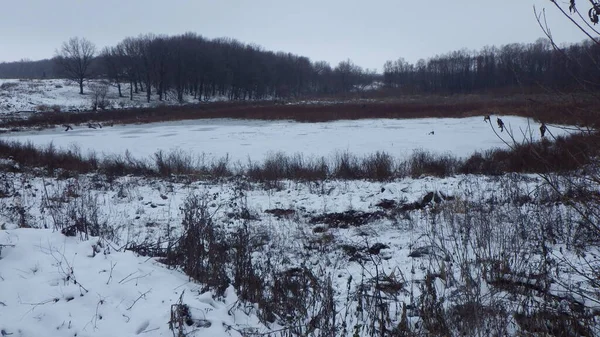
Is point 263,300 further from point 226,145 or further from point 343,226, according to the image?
point 226,145

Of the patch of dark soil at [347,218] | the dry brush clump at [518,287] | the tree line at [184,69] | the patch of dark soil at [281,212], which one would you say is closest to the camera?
the dry brush clump at [518,287]

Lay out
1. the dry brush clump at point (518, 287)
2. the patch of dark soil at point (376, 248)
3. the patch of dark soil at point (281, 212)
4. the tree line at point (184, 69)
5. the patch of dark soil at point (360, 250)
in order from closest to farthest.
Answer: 1. the dry brush clump at point (518, 287)
2. the patch of dark soil at point (360, 250)
3. the patch of dark soil at point (376, 248)
4. the patch of dark soil at point (281, 212)
5. the tree line at point (184, 69)

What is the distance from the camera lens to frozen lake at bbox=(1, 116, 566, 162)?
715 inches

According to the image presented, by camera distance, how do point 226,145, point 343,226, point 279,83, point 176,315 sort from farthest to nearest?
point 279,83 < point 226,145 < point 343,226 < point 176,315

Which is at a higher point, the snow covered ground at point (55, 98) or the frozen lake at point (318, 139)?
the snow covered ground at point (55, 98)

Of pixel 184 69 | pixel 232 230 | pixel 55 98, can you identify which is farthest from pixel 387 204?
pixel 184 69

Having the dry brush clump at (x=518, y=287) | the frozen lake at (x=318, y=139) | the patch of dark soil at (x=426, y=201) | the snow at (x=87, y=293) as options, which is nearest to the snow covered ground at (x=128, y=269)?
the snow at (x=87, y=293)

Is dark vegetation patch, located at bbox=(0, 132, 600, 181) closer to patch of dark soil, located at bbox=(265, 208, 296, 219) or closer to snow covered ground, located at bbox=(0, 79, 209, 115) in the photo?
patch of dark soil, located at bbox=(265, 208, 296, 219)

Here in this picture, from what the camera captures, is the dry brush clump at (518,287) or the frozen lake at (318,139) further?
the frozen lake at (318,139)

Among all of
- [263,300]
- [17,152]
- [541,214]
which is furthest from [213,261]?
[17,152]

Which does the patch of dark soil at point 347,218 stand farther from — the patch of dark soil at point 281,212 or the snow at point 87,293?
the snow at point 87,293

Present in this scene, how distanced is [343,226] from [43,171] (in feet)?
35.6

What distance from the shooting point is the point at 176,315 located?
364 centimetres

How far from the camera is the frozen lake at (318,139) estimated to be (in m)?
18.2
